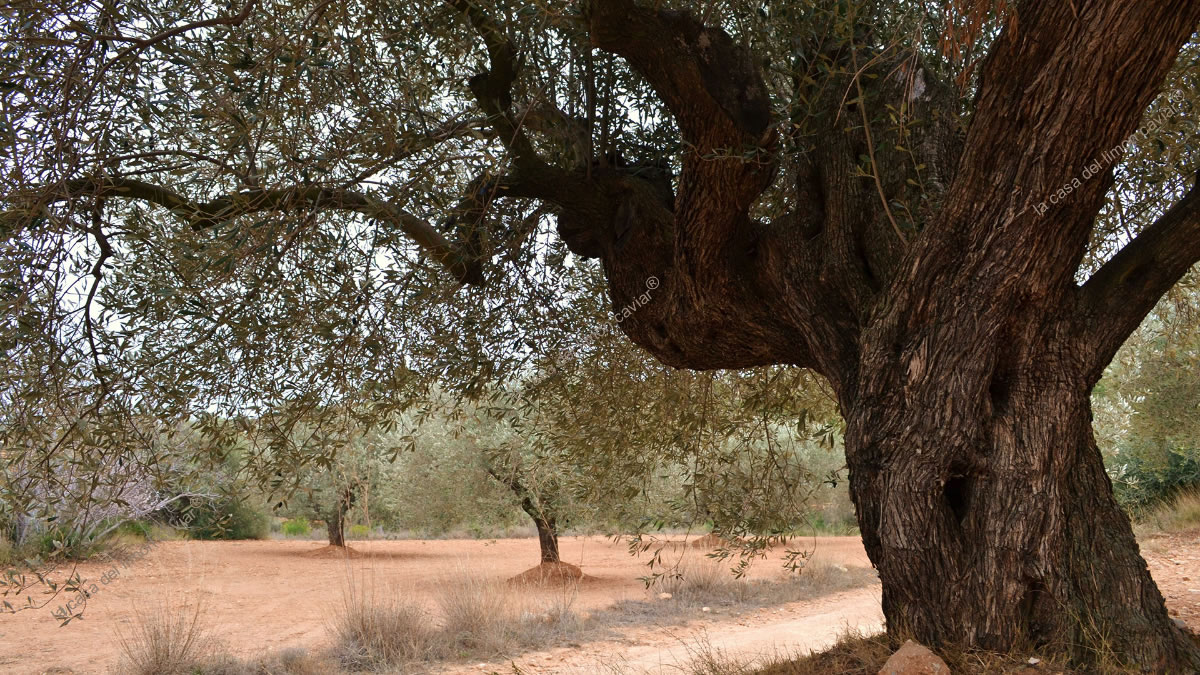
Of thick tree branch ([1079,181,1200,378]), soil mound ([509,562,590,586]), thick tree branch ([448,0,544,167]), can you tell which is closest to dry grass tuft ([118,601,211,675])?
thick tree branch ([448,0,544,167])

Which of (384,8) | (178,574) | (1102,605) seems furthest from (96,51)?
(178,574)

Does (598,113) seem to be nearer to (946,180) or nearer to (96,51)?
(946,180)

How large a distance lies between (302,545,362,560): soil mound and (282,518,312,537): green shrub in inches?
328

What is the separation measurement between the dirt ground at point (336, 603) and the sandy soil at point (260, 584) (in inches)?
1.3

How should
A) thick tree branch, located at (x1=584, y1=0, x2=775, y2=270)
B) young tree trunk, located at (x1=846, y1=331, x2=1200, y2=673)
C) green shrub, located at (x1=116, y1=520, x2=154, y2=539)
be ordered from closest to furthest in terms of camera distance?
young tree trunk, located at (x1=846, y1=331, x2=1200, y2=673) < thick tree branch, located at (x1=584, y1=0, x2=775, y2=270) < green shrub, located at (x1=116, y1=520, x2=154, y2=539)

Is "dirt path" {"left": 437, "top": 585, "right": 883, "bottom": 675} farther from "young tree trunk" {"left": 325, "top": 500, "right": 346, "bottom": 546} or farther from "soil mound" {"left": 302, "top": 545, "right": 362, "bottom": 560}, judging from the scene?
"young tree trunk" {"left": 325, "top": 500, "right": 346, "bottom": 546}

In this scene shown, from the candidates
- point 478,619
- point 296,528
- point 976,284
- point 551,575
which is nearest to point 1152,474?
point 551,575

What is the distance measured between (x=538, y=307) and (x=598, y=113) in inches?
65.9

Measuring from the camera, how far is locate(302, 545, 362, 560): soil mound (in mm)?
21828

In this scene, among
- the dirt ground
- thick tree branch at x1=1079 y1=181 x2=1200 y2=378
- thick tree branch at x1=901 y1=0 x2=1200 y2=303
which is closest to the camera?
thick tree branch at x1=901 y1=0 x2=1200 y2=303

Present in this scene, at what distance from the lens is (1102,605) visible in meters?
3.67

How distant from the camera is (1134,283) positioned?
398 cm

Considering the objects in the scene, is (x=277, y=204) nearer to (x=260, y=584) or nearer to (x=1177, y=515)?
(x=260, y=584)

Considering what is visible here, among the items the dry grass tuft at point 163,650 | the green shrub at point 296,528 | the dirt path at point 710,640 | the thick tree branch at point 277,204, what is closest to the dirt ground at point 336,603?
the dirt path at point 710,640
